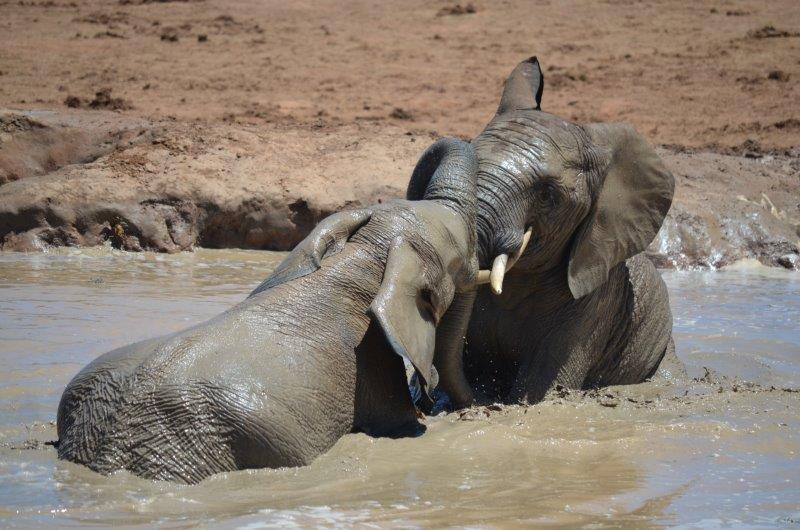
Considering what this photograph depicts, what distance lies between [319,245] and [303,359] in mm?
547

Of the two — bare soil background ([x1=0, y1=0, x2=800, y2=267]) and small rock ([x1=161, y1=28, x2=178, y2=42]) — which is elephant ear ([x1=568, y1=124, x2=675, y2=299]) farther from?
small rock ([x1=161, y1=28, x2=178, y2=42])

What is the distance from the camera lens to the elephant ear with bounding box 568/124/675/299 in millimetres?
6754

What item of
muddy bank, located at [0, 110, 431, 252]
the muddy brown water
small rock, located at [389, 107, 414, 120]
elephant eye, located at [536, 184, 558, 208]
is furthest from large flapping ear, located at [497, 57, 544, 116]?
small rock, located at [389, 107, 414, 120]

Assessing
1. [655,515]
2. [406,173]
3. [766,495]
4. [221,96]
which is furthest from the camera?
[221,96]

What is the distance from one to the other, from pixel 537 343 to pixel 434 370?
1284 millimetres

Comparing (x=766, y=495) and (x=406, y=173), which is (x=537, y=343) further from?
(x=406, y=173)

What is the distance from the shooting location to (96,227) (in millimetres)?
12414

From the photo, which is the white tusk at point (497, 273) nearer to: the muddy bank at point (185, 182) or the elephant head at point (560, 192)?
the elephant head at point (560, 192)

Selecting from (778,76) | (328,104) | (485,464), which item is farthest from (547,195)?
(778,76)

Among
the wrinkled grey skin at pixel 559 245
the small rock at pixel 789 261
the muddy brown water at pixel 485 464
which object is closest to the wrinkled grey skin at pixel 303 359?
the muddy brown water at pixel 485 464

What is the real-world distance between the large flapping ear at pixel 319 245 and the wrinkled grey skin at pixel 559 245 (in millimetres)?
870

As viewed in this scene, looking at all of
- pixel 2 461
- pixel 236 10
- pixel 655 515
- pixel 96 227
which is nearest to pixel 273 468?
pixel 2 461

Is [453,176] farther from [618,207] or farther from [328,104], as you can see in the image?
[328,104]

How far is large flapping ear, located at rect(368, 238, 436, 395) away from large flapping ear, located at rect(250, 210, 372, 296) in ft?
0.81
